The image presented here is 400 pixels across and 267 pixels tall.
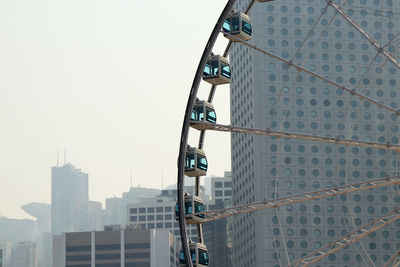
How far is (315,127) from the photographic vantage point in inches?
6654

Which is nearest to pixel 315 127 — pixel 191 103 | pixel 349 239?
pixel 191 103

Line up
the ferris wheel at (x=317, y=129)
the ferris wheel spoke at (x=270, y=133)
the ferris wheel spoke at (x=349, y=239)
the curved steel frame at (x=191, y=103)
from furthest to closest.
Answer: the ferris wheel at (x=317, y=129) < the curved steel frame at (x=191, y=103) < the ferris wheel spoke at (x=270, y=133) < the ferris wheel spoke at (x=349, y=239)

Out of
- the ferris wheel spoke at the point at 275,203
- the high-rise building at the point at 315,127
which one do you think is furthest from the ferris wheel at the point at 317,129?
the ferris wheel spoke at the point at 275,203

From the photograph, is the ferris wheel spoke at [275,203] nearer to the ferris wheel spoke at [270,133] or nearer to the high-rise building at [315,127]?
the ferris wheel spoke at [270,133]

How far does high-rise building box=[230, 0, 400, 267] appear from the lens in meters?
165

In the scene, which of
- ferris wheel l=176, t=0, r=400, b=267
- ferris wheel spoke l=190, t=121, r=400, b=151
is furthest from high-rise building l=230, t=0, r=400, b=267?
ferris wheel spoke l=190, t=121, r=400, b=151

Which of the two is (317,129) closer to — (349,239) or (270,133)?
(270,133)

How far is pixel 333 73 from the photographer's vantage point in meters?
172

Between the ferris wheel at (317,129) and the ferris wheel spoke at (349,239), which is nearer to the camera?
the ferris wheel spoke at (349,239)

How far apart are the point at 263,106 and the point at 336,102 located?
38.7 ft

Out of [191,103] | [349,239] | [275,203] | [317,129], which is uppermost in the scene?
[317,129]

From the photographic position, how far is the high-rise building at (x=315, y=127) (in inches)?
6511

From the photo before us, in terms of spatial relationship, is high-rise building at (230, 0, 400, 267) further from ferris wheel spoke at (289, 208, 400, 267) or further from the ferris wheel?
ferris wheel spoke at (289, 208, 400, 267)

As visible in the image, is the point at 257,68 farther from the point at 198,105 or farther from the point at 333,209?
the point at 198,105
